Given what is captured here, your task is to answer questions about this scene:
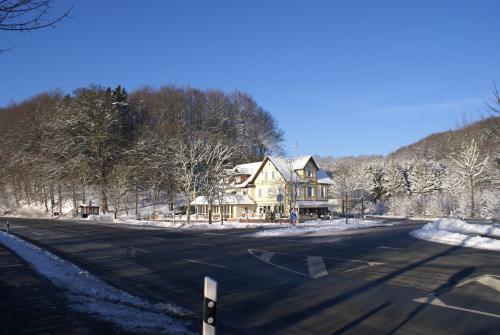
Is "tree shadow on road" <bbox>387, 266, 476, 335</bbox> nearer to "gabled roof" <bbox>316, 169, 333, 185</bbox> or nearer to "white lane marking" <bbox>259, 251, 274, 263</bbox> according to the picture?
"white lane marking" <bbox>259, 251, 274, 263</bbox>

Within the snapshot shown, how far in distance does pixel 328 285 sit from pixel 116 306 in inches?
213

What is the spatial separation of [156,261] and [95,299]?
7.90m

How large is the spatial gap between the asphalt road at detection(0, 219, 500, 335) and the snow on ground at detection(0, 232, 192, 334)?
2.13 ft

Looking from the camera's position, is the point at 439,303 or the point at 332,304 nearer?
the point at 439,303

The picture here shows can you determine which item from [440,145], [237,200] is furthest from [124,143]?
[440,145]

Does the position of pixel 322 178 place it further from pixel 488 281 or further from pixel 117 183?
pixel 488 281

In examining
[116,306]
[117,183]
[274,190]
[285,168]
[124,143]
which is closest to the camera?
[116,306]

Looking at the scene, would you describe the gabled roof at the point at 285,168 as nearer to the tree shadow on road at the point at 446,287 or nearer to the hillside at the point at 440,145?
the hillside at the point at 440,145

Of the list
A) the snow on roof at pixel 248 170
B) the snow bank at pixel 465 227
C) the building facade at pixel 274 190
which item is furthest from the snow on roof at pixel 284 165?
the snow bank at pixel 465 227

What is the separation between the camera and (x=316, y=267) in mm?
14695

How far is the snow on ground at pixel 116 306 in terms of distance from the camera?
289 inches

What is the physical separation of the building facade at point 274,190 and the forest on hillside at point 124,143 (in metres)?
4.63

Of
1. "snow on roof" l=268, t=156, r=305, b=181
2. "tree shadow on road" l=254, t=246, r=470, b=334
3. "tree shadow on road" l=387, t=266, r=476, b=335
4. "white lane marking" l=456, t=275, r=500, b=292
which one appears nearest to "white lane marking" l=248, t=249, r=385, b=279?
"tree shadow on road" l=254, t=246, r=470, b=334

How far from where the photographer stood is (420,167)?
325 ft
